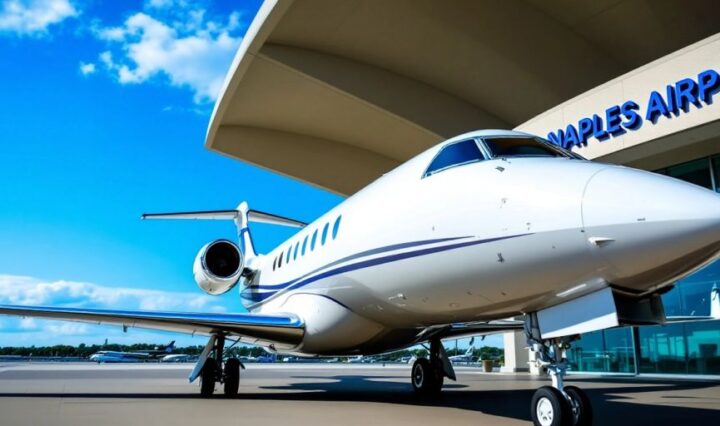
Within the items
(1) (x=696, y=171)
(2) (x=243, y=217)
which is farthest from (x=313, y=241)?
(1) (x=696, y=171)

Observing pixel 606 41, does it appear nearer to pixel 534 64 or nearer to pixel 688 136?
pixel 534 64

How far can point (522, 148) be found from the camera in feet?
20.9

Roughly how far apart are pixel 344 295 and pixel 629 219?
16.1 ft

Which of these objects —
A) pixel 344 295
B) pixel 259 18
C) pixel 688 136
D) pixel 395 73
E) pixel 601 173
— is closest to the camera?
pixel 601 173

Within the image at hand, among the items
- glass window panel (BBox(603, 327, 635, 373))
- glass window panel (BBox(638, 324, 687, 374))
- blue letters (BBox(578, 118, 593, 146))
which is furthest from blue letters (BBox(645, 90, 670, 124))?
glass window panel (BBox(603, 327, 635, 373))

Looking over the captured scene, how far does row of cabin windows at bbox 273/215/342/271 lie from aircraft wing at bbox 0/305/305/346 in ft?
4.26

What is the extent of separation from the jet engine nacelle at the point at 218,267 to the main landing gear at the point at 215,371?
3.56 metres

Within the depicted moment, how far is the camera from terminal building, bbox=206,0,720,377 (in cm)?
1391

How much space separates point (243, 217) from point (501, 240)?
586 inches

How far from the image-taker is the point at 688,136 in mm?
13500

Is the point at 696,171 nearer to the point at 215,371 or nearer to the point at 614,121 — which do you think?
the point at 614,121

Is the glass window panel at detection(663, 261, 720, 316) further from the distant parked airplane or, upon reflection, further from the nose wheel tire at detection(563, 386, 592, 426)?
the distant parked airplane

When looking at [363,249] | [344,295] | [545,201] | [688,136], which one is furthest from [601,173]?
[688,136]

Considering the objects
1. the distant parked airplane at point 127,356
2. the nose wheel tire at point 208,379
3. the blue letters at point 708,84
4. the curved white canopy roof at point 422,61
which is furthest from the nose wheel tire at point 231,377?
the distant parked airplane at point 127,356
